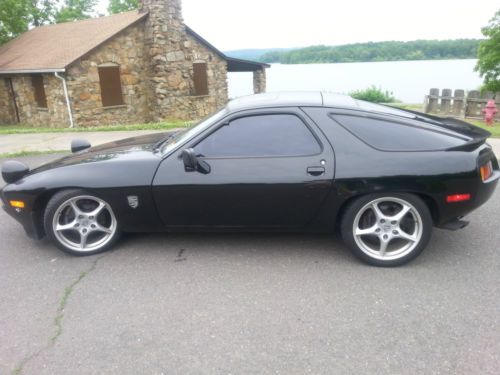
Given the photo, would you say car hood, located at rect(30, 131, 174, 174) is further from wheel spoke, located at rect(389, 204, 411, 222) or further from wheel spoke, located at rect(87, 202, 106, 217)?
wheel spoke, located at rect(389, 204, 411, 222)

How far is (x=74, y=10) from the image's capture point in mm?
34156

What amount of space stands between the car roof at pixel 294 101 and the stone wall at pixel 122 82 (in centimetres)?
1412

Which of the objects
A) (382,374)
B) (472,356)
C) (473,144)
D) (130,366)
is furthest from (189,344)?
(473,144)

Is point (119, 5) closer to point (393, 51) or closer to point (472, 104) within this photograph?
point (393, 51)

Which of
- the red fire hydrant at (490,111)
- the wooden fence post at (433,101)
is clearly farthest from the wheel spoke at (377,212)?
the wooden fence post at (433,101)

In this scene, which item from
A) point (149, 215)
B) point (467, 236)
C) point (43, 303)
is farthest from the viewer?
point (467, 236)

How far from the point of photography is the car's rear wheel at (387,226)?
3.35 metres

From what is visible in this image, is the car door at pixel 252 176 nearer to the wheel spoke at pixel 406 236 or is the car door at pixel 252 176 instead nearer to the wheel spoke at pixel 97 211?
the wheel spoke at pixel 97 211

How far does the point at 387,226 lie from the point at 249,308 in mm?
1320

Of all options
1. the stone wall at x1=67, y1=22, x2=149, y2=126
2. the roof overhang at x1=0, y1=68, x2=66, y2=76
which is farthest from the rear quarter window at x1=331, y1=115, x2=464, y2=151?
the stone wall at x1=67, y1=22, x2=149, y2=126

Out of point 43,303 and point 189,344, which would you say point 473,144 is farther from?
point 43,303

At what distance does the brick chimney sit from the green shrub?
8.74m

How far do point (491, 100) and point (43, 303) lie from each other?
11.4 m

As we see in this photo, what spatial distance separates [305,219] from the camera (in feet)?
11.6
